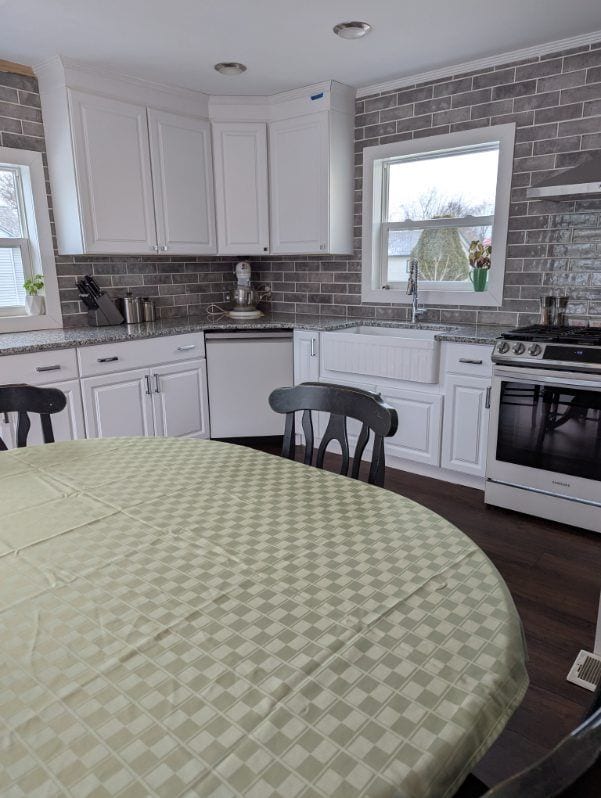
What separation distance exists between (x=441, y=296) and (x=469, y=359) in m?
0.79

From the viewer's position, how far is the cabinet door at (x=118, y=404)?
3.07m

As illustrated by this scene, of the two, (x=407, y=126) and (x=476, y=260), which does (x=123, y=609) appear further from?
(x=407, y=126)

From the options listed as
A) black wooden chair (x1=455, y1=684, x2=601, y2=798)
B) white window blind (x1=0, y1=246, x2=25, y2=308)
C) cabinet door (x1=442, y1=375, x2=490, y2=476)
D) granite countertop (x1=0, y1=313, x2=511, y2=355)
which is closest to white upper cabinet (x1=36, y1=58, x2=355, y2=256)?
white window blind (x1=0, y1=246, x2=25, y2=308)

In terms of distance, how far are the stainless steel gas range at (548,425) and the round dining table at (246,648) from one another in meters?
1.66

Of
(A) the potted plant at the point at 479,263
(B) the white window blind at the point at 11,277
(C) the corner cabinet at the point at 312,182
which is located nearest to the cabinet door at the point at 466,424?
(A) the potted plant at the point at 479,263

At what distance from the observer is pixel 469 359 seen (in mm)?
2994

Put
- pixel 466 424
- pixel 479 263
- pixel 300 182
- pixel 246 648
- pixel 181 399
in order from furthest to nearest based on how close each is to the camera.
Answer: pixel 300 182
pixel 181 399
pixel 479 263
pixel 466 424
pixel 246 648

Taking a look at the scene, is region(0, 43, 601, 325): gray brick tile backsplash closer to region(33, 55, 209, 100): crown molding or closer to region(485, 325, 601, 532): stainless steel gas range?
region(33, 55, 209, 100): crown molding

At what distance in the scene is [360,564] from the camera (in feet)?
3.31

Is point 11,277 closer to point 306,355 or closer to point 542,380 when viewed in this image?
point 306,355

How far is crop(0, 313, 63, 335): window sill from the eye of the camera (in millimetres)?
3312

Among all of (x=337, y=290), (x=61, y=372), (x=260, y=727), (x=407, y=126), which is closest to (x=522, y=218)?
(x=407, y=126)

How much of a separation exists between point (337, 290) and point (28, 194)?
214cm

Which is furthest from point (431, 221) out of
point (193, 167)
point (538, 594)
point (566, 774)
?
point (566, 774)
